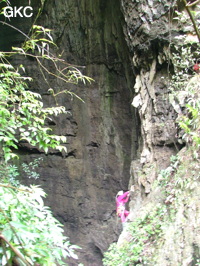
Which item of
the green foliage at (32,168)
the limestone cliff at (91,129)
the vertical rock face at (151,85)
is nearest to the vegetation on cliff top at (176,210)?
the vertical rock face at (151,85)

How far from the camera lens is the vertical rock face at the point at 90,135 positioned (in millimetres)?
5812

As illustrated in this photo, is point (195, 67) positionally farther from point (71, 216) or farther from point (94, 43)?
point (71, 216)

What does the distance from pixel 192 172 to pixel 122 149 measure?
3311 mm

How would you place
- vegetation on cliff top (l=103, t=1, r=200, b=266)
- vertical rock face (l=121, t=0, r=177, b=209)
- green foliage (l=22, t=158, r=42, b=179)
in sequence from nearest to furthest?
vegetation on cliff top (l=103, t=1, r=200, b=266) → vertical rock face (l=121, t=0, r=177, b=209) → green foliage (l=22, t=158, r=42, b=179)

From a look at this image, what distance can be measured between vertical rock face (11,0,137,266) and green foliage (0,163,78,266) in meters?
4.23

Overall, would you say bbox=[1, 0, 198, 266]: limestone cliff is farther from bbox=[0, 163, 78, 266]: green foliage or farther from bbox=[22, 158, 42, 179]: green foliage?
bbox=[0, 163, 78, 266]: green foliage

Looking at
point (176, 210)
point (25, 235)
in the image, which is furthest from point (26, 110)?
point (176, 210)

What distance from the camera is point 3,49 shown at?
20.7 ft

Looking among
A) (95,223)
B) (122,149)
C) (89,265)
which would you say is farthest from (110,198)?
(89,265)

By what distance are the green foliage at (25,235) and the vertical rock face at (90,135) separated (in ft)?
13.9

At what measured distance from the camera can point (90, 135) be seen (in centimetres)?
611

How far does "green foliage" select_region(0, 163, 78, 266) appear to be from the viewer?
1.09 meters

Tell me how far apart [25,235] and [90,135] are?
489cm

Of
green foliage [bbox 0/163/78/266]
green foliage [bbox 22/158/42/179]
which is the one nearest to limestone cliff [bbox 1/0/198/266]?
green foliage [bbox 22/158/42/179]
